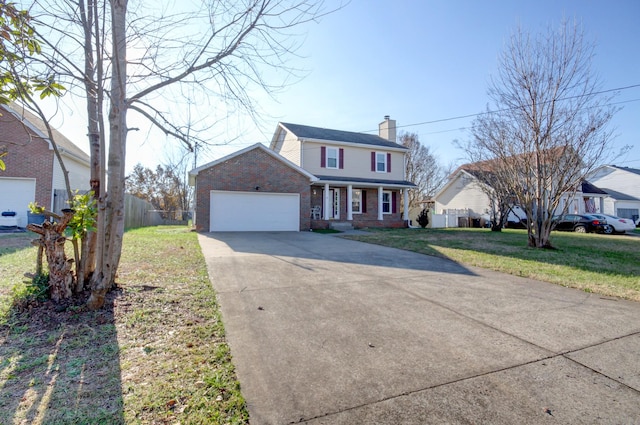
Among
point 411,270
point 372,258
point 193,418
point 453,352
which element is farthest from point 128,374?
point 372,258

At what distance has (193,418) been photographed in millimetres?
1903

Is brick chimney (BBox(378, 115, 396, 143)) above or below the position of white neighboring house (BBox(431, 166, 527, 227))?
above

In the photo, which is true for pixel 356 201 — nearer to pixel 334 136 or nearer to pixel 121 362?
pixel 334 136

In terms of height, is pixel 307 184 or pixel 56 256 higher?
pixel 307 184

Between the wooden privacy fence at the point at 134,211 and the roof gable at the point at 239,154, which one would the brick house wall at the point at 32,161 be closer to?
the wooden privacy fence at the point at 134,211

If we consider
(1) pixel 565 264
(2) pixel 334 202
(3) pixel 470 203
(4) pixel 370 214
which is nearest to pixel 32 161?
(2) pixel 334 202

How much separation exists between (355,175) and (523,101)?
10.9 metres

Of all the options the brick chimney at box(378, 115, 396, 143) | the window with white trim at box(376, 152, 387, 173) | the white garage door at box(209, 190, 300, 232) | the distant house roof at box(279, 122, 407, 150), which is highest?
the brick chimney at box(378, 115, 396, 143)

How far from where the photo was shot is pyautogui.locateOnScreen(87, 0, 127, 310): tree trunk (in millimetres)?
3785

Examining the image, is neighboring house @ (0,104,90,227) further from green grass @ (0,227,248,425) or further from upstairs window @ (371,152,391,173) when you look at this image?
upstairs window @ (371,152,391,173)

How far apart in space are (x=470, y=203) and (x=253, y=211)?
1941 cm

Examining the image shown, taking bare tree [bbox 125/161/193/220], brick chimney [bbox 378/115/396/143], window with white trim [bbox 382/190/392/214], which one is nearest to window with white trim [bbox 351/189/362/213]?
window with white trim [bbox 382/190/392/214]

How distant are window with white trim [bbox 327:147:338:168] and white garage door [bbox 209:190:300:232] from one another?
4052mm

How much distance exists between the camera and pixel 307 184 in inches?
657
